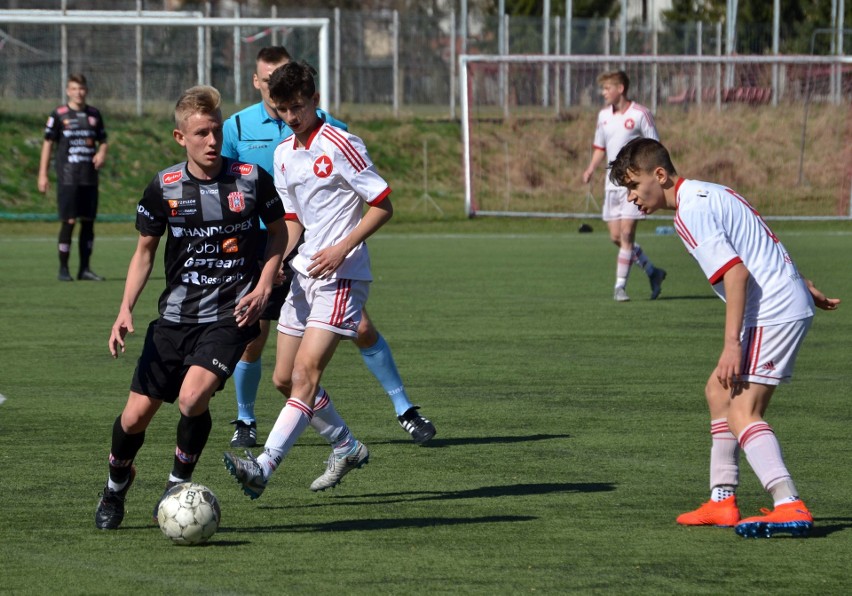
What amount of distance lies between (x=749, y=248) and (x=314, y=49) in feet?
84.8

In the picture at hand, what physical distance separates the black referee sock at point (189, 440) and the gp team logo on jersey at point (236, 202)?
0.83m

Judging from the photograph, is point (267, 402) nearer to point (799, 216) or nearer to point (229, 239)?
point (229, 239)

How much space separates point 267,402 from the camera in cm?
882

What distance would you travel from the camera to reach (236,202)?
5.74 meters

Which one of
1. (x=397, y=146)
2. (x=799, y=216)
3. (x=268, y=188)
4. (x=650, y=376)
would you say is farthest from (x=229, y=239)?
(x=397, y=146)

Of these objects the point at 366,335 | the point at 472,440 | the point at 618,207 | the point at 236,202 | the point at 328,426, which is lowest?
the point at 472,440

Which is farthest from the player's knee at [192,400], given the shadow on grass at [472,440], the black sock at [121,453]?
the shadow on grass at [472,440]

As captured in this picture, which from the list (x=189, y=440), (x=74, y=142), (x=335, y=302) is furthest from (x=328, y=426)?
(x=74, y=142)

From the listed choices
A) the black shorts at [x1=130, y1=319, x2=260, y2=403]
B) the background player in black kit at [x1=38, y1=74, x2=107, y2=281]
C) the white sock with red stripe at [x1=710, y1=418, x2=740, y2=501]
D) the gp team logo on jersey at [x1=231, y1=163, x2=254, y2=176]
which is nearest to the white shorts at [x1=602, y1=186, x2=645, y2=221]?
the background player in black kit at [x1=38, y1=74, x2=107, y2=281]

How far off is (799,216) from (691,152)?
2.71m

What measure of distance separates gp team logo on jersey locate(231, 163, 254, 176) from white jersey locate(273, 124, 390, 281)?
0.43m

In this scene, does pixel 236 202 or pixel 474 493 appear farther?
pixel 474 493

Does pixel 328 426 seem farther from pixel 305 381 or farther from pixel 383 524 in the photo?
pixel 383 524

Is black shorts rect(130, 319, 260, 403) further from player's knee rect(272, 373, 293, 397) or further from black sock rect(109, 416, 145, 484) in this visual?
player's knee rect(272, 373, 293, 397)
